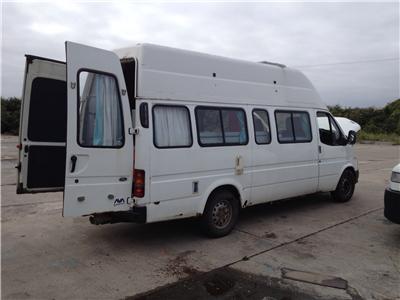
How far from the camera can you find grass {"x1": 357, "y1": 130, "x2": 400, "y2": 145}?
106 feet

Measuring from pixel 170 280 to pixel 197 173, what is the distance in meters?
1.66

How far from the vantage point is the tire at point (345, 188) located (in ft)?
28.2

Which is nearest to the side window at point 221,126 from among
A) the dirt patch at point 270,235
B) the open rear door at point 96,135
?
the open rear door at point 96,135

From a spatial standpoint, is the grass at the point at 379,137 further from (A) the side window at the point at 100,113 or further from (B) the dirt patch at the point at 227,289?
(A) the side window at the point at 100,113

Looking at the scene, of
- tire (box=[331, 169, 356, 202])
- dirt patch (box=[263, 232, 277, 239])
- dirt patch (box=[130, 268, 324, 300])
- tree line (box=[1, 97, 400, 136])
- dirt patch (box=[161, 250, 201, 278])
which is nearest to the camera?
dirt patch (box=[130, 268, 324, 300])

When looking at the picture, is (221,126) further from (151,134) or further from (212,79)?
(151,134)

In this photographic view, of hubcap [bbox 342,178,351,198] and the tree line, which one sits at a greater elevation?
the tree line

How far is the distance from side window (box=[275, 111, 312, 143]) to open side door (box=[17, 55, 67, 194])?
3567 millimetres

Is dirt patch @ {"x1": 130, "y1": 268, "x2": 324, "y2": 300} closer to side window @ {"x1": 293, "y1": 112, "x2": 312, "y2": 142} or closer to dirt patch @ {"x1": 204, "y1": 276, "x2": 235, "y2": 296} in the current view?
dirt patch @ {"x1": 204, "y1": 276, "x2": 235, "y2": 296}

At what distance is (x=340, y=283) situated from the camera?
454 centimetres

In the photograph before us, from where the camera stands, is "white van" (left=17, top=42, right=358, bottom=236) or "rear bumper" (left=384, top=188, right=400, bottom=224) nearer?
"white van" (left=17, top=42, right=358, bottom=236)

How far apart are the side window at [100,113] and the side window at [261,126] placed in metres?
2.45

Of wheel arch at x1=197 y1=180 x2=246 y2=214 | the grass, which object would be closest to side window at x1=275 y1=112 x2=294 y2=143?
wheel arch at x1=197 y1=180 x2=246 y2=214

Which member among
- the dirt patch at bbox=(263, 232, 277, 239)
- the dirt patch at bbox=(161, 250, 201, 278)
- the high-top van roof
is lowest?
the dirt patch at bbox=(161, 250, 201, 278)
